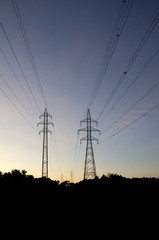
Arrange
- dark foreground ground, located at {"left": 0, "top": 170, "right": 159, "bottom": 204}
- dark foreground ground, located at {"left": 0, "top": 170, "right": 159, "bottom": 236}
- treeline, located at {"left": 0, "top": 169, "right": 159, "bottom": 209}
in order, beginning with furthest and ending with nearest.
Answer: dark foreground ground, located at {"left": 0, "top": 170, "right": 159, "bottom": 204}
treeline, located at {"left": 0, "top": 169, "right": 159, "bottom": 209}
dark foreground ground, located at {"left": 0, "top": 170, "right": 159, "bottom": 236}

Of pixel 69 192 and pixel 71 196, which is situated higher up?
pixel 69 192

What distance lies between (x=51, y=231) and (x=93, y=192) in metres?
8.57

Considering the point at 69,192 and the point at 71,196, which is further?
the point at 69,192

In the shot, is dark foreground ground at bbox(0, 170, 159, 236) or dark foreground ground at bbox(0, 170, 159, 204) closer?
dark foreground ground at bbox(0, 170, 159, 236)

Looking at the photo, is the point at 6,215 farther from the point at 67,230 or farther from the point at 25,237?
the point at 67,230

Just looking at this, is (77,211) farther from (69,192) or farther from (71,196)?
(69,192)

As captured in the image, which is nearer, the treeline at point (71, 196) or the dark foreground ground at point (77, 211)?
the dark foreground ground at point (77, 211)

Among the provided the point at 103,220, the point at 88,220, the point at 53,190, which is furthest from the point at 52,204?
the point at 103,220

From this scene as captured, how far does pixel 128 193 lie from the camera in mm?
18359

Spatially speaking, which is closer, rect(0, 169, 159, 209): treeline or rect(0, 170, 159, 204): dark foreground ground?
rect(0, 169, 159, 209): treeline

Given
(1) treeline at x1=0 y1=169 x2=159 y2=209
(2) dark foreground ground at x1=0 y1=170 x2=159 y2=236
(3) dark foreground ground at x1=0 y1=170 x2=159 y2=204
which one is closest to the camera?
(2) dark foreground ground at x1=0 y1=170 x2=159 y2=236

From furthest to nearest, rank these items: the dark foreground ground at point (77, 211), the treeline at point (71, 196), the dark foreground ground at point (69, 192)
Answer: the dark foreground ground at point (69, 192), the treeline at point (71, 196), the dark foreground ground at point (77, 211)

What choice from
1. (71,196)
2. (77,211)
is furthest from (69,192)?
(77,211)

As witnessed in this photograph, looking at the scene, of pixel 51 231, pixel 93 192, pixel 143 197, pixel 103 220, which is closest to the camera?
pixel 51 231
